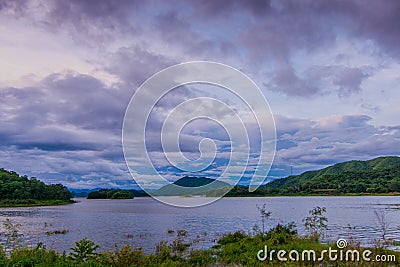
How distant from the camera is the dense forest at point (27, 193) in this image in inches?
4806

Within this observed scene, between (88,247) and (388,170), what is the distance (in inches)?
8167

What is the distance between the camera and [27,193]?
127500mm

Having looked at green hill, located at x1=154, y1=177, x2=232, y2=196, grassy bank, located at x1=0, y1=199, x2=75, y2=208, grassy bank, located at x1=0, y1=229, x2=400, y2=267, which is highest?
green hill, located at x1=154, y1=177, x2=232, y2=196

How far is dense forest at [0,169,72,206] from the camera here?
12206cm

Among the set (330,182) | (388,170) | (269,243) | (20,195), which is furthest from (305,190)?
(269,243)

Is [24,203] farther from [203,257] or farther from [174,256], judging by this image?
[203,257]

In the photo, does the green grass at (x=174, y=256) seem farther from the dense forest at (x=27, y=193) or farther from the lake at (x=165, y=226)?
the dense forest at (x=27, y=193)

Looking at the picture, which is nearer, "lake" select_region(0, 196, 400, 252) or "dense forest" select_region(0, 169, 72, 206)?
"lake" select_region(0, 196, 400, 252)

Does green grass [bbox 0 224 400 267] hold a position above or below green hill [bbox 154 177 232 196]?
below

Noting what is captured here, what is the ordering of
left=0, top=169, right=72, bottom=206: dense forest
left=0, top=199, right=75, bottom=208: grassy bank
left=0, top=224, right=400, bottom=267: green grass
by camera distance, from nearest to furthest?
left=0, top=224, right=400, bottom=267: green grass, left=0, top=199, right=75, bottom=208: grassy bank, left=0, top=169, right=72, bottom=206: dense forest

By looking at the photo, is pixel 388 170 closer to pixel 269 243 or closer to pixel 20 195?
pixel 20 195

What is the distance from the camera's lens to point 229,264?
55.3 ft

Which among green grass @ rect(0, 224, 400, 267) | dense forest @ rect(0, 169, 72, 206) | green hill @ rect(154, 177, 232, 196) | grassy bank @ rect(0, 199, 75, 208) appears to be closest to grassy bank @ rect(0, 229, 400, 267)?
green grass @ rect(0, 224, 400, 267)

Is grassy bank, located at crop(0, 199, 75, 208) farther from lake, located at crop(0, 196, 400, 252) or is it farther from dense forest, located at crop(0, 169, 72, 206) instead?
lake, located at crop(0, 196, 400, 252)
